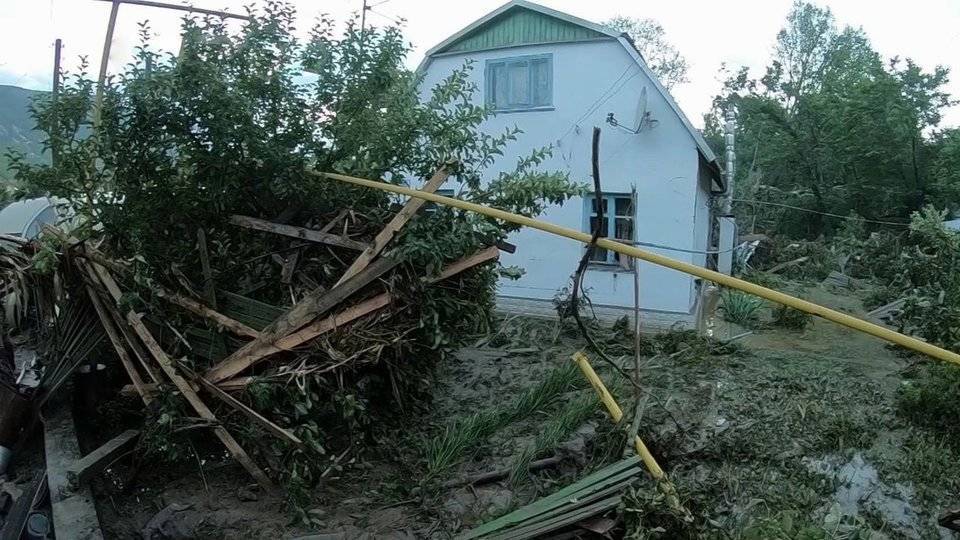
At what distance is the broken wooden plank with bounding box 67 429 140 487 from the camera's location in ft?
16.4

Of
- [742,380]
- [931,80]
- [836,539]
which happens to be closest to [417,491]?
[836,539]

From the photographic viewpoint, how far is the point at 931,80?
75.5 ft

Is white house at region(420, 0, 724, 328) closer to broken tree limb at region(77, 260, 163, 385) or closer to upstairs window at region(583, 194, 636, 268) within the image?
upstairs window at region(583, 194, 636, 268)

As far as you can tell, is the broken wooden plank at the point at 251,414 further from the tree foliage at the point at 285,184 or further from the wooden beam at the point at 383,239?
the wooden beam at the point at 383,239

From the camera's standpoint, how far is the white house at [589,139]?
422 inches

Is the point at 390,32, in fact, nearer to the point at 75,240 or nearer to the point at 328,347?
the point at 328,347

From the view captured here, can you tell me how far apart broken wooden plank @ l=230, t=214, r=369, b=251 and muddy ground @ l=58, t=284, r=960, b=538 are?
1797mm

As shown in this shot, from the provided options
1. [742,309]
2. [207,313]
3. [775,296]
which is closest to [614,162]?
[742,309]

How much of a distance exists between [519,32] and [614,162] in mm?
2851

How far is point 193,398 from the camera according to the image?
5.21 meters

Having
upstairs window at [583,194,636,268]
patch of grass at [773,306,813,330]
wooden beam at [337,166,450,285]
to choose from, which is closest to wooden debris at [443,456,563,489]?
wooden beam at [337,166,450,285]

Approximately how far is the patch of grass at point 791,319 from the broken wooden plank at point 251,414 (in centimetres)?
919

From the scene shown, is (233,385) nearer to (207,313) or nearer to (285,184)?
(207,313)

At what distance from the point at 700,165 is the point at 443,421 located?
22.1 feet
